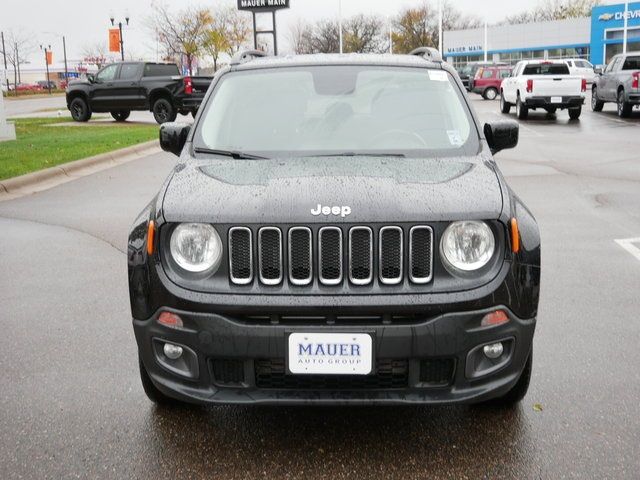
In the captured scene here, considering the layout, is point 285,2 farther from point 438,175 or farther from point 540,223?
point 438,175

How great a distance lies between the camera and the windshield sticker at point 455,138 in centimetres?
414

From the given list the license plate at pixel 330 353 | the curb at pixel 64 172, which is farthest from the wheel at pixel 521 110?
the license plate at pixel 330 353

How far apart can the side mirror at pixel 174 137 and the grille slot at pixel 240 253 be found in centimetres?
155

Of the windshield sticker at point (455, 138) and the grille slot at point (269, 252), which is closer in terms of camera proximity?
the grille slot at point (269, 252)

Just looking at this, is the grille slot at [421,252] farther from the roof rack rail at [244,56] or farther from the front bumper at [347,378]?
the roof rack rail at [244,56]

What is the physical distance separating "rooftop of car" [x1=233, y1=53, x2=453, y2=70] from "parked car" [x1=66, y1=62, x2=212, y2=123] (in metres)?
18.6

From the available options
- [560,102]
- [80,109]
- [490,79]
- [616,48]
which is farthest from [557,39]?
[80,109]

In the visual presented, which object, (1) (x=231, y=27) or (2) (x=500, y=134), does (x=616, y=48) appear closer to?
(1) (x=231, y=27)

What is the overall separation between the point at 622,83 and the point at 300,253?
75.8ft

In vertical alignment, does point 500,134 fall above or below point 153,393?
above

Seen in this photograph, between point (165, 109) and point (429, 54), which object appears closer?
point (429, 54)

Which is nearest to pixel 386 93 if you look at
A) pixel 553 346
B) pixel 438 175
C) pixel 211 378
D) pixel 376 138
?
pixel 376 138

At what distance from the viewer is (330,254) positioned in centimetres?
306

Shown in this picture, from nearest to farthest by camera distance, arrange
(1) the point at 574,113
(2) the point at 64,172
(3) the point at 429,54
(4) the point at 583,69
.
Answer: (3) the point at 429,54
(2) the point at 64,172
(1) the point at 574,113
(4) the point at 583,69
